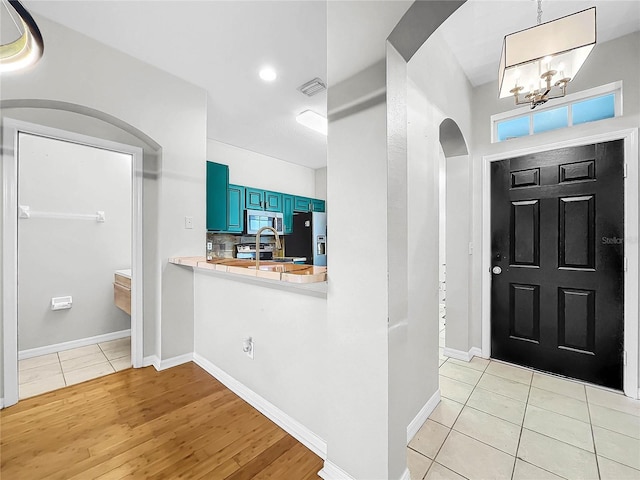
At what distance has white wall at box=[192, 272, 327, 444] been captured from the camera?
1505mm

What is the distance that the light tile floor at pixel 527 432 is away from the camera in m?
1.40

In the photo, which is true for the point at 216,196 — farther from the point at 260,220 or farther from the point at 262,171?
the point at 262,171

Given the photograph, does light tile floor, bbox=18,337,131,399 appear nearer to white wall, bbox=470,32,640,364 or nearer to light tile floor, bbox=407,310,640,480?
light tile floor, bbox=407,310,640,480

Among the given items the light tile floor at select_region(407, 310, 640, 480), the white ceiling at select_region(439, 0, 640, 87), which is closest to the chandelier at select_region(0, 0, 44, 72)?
the light tile floor at select_region(407, 310, 640, 480)

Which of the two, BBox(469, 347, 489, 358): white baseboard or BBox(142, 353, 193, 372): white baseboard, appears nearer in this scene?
BBox(142, 353, 193, 372): white baseboard

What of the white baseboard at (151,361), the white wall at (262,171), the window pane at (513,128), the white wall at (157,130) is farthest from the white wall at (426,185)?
the white wall at (262,171)

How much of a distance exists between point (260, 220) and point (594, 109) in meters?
4.01

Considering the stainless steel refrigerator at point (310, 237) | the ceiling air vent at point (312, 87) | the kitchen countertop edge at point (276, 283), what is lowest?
the kitchen countertop edge at point (276, 283)

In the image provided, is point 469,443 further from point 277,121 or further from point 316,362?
point 277,121

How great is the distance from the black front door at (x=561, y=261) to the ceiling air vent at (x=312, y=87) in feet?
6.39

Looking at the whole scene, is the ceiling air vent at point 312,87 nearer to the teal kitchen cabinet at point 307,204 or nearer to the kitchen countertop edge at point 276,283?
the kitchen countertop edge at point 276,283

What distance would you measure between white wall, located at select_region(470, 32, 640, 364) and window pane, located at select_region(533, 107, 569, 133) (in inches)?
4.6


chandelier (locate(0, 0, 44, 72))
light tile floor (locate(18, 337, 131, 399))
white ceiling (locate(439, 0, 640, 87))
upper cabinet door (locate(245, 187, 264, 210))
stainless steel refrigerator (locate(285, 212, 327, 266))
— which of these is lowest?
light tile floor (locate(18, 337, 131, 399))

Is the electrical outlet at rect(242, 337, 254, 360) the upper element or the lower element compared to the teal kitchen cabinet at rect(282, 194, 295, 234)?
lower
